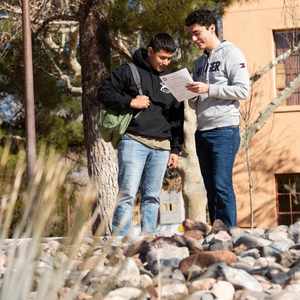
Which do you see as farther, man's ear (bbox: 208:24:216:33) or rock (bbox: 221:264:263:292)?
man's ear (bbox: 208:24:216:33)

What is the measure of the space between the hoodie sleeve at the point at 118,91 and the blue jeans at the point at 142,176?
213 mm

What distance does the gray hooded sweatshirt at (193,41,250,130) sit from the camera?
4.79 metres

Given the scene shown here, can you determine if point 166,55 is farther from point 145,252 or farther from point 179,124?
point 145,252

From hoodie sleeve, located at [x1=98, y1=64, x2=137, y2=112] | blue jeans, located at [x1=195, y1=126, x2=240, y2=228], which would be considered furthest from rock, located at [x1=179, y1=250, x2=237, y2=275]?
hoodie sleeve, located at [x1=98, y1=64, x2=137, y2=112]

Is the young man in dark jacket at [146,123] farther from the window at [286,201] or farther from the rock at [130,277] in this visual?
the window at [286,201]

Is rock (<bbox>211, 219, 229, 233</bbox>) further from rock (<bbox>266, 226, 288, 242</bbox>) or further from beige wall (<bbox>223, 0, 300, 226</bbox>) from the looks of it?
beige wall (<bbox>223, 0, 300, 226</bbox>)

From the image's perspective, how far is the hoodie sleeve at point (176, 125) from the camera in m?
5.02

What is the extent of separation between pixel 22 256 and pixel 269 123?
14.7 m

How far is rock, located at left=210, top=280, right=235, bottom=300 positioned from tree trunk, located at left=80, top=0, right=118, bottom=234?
5738 mm

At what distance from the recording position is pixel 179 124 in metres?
5.08

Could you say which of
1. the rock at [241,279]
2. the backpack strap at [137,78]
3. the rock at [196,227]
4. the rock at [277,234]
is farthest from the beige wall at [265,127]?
the rock at [241,279]

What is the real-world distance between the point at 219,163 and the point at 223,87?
0.46 m

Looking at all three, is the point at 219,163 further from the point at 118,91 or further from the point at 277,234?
the point at 118,91

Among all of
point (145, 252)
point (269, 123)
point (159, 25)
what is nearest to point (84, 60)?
point (159, 25)
